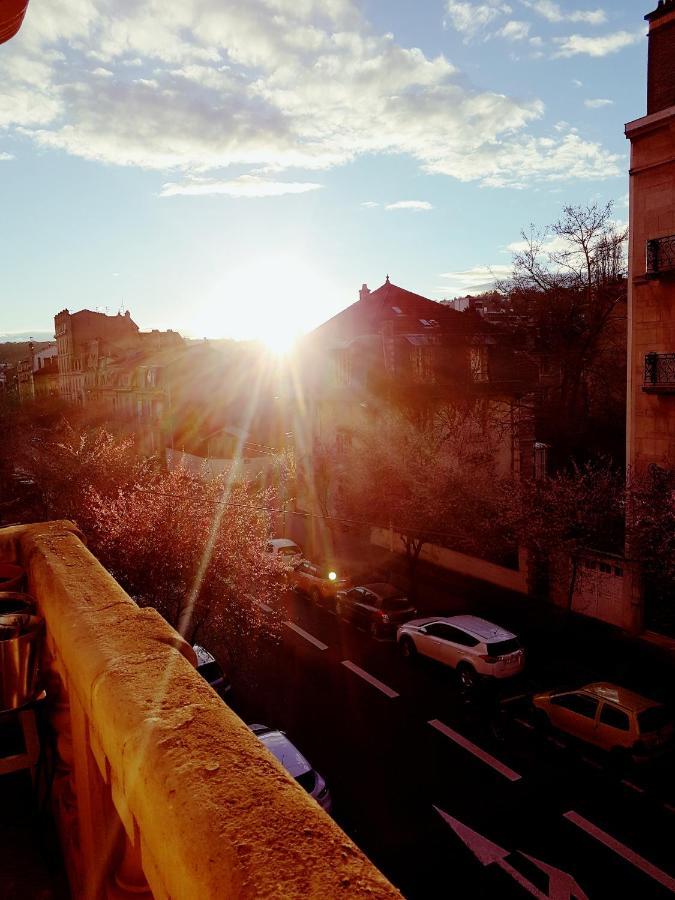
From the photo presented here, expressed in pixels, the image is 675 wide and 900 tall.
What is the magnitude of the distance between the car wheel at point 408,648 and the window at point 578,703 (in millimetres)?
5332

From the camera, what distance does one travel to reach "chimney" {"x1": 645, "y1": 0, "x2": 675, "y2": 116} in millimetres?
17750

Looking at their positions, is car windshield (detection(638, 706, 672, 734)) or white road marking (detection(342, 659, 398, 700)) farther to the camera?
white road marking (detection(342, 659, 398, 700))

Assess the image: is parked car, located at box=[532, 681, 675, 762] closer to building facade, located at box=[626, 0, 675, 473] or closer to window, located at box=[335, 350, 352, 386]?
building facade, located at box=[626, 0, 675, 473]

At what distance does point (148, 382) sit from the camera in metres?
51.8

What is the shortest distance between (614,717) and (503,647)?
3725 millimetres

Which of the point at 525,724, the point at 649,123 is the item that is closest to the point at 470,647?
the point at 525,724

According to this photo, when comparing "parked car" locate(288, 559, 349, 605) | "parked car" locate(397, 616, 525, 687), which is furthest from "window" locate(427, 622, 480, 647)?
"parked car" locate(288, 559, 349, 605)

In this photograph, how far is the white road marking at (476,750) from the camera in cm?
1329

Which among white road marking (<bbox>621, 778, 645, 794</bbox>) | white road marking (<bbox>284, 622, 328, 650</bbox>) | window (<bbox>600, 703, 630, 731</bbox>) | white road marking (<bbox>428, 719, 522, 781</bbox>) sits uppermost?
window (<bbox>600, 703, 630, 731</bbox>)

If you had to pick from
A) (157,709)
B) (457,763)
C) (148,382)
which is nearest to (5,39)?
(157,709)

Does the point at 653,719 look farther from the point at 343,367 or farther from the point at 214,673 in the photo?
the point at 343,367

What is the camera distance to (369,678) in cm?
1802

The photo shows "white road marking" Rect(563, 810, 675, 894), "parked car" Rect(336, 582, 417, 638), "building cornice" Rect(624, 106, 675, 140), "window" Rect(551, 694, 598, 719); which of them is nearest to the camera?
"white road marking" Rect(563, 810, 675, 894)

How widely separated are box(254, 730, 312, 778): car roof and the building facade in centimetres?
1276
